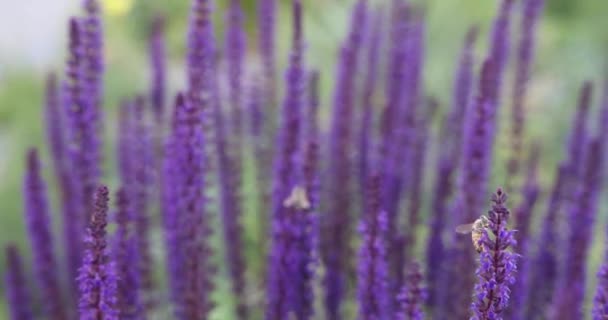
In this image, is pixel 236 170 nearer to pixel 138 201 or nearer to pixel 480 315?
pixel 138 201

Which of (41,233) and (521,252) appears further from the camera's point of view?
(41,233)

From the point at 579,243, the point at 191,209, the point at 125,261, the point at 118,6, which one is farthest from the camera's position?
the point at 118,6

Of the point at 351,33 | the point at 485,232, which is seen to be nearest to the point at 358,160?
the point at 351,33

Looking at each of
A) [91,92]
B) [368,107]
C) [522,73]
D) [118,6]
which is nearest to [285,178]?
[91,92]

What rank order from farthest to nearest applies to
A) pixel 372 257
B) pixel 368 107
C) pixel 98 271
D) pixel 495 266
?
pixel 368 107 < pixel 372 257 < pixel 98 271 < pixel 495 266

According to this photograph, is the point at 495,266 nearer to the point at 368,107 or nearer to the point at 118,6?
the point at 368,107

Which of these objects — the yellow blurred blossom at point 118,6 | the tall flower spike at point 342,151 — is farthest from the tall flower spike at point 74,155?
the yellow blurred blossom at point 118,6

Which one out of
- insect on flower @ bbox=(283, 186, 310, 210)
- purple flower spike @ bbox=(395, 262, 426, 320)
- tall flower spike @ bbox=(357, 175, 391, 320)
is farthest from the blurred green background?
purple flower spike @ bbox=(395, 262, 426, 320)
